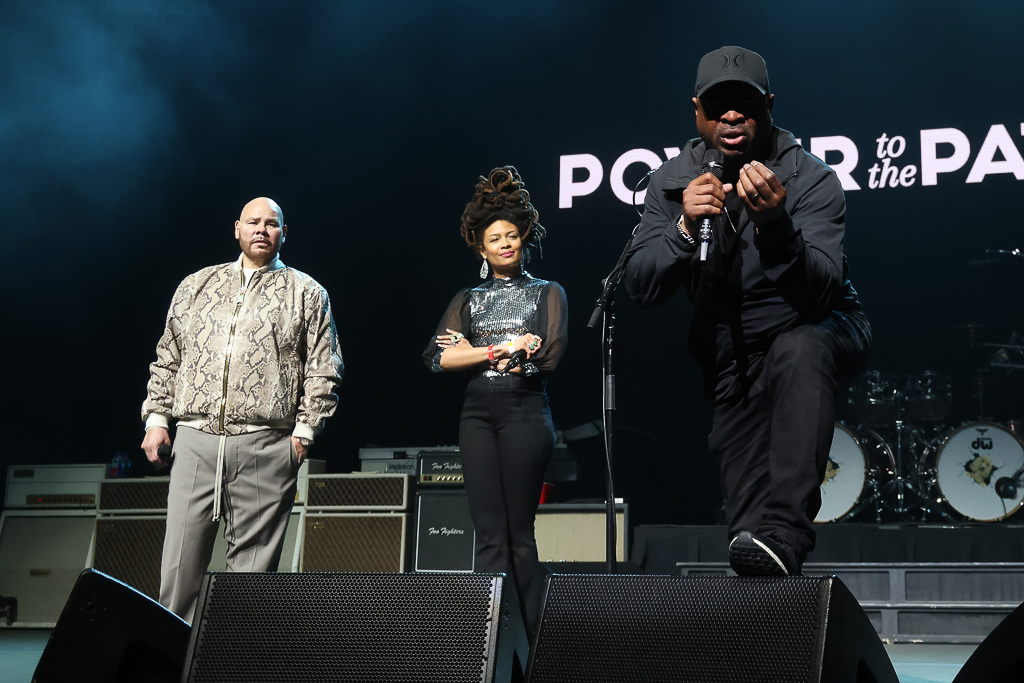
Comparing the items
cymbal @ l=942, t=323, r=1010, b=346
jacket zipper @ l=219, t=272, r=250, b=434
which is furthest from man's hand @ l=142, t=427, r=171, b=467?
cymbal @ l=942, t=323, r=1010, b=346

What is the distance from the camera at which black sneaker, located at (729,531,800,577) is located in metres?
1.58

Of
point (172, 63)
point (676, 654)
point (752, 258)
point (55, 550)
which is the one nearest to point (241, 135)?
point (172, 63)

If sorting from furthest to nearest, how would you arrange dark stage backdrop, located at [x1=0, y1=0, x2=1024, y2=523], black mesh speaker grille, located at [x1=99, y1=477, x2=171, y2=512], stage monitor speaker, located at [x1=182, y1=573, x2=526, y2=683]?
dark stage backdrop, located at [x1=0, y1=0, x2=1024, y2=523]
black mesh speaker grille, located at [x1=99, y1=477, x2=171, y2=512]
stage monitor speaker, located at [x1=182, y1=573, x2=526, y2=683]

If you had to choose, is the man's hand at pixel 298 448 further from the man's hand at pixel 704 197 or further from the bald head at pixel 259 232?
the man's hand at pixel 704 197

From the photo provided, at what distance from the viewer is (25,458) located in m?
6.56

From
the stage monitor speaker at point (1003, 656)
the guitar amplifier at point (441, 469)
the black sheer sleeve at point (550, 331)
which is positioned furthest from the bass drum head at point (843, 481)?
the stage monitor speaker at point (1003, 656)

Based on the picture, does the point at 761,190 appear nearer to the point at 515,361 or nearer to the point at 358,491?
the point at 515,361

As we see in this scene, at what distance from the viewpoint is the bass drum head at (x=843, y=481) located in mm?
5773

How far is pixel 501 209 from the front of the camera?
10.6ft

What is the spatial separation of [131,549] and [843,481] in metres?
4.35

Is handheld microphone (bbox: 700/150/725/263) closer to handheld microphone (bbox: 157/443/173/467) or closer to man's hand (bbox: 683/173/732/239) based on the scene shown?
man's hand (bbox: 683/173/732/239)

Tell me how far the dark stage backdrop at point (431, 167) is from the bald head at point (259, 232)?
11.1ft

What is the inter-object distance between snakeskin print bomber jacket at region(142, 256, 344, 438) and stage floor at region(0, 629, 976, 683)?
42.4 inches

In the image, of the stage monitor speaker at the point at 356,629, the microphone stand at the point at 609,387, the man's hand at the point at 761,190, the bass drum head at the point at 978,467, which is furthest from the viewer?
the bass drum head at the point at 978,467
